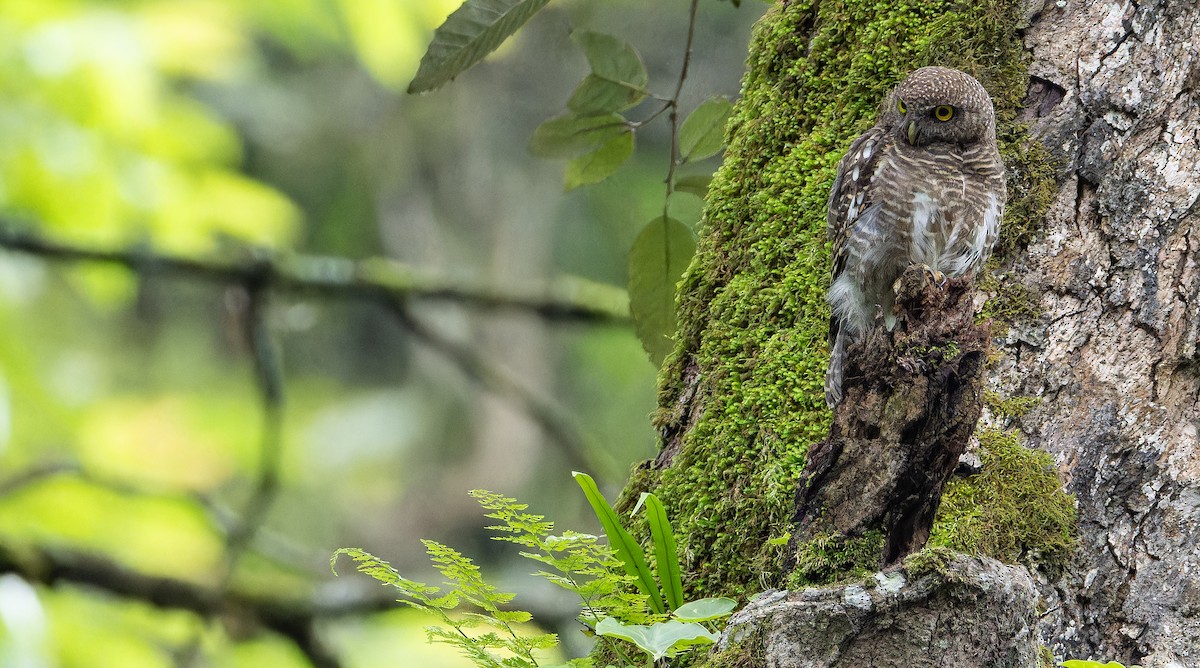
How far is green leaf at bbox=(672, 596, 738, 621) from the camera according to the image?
148cm

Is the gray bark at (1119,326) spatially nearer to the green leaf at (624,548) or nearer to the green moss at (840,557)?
the green moss at (840,557)

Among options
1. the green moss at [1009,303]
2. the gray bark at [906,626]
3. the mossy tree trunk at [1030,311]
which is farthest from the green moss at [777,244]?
the gray bark at [906,626]

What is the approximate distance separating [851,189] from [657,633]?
1174 millimetres

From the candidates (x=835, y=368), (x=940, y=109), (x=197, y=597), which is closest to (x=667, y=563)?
(x=835, y=368)

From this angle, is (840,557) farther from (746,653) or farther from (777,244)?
(777,244)

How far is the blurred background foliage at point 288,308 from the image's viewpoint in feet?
14.4

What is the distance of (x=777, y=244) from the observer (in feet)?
7.65

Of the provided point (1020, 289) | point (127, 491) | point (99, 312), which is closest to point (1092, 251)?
point (1020, 289)

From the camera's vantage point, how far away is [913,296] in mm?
1512

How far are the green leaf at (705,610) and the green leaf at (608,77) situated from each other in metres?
1.46

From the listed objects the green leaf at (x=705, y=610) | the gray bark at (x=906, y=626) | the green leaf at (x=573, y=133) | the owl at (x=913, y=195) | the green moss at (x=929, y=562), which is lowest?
the gray bark at (x=906, y=626)

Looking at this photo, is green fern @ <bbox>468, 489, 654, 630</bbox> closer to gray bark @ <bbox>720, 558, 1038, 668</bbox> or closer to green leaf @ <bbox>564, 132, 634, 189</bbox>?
gray bark @ <bbox>720, 558, 1038, 668</bbox>

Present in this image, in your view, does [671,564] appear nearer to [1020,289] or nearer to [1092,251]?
[1020,289]

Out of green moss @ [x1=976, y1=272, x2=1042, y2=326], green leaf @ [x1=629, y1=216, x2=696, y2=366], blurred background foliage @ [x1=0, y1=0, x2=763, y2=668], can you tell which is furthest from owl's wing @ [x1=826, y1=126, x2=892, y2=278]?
blurred background foliage @ [x1=0, y1=0, x2=763, y2=668]
